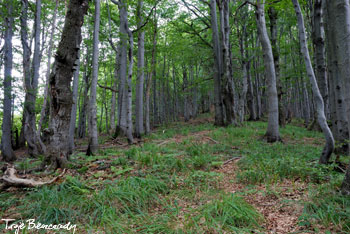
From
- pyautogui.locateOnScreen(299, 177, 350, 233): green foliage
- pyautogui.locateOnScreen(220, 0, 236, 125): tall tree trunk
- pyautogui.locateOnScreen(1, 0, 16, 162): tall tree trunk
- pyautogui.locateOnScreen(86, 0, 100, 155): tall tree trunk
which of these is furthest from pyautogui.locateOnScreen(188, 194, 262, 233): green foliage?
pyautogui.locateOnScreen(1, 0, 16, 162): tall tree trunk

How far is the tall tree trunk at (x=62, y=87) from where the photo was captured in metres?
4.30

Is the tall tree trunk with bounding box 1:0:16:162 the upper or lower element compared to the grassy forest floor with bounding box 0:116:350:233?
upper

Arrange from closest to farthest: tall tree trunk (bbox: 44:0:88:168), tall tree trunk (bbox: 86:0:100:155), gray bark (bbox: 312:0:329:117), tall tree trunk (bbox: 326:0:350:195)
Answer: tall tree trunk (bbox: 326:0:350:195)
tall tree trunk (bbox: 44:0:88:168)
tall tree trunk (bbox: 86:0:100:155)
gray bark (bbox: 312:0:329:117)

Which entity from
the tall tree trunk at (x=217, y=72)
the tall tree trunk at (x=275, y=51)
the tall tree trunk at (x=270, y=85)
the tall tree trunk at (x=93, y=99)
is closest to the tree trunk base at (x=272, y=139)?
the tall tree trunk at (x=270, y=85)

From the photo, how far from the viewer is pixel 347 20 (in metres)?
2.54

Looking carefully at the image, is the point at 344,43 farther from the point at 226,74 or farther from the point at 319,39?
the point at 226,74

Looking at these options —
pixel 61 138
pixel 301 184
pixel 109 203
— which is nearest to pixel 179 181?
pixel 109 203

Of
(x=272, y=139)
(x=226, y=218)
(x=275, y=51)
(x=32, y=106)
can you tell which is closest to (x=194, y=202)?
(x=226, y=218)

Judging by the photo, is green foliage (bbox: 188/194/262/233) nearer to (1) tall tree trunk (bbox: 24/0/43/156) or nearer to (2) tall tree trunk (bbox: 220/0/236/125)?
(1) tall tree trunk (bbox: 24/0/43/156)

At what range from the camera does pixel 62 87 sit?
14.3ft

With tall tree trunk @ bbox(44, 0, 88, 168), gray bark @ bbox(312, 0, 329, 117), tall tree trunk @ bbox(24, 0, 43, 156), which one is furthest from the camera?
tall tree trunk @ bbox(24, 0, 43, 156)

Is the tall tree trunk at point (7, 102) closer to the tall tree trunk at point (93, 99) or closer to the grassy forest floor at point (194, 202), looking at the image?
the tall tree trunk at point (93, 99)

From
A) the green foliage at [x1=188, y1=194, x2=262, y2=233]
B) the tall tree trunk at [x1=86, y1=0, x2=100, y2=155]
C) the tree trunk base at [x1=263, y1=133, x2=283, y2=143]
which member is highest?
the tall tree trunk at [x1=86, y1=0, x2=100, y2=155]

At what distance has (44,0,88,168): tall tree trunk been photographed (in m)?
4.30
